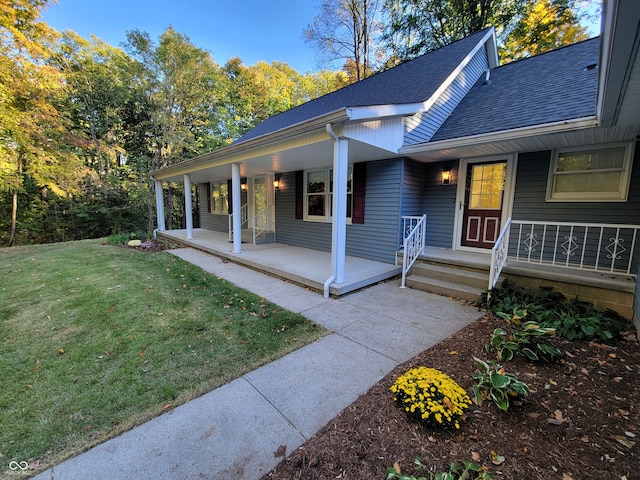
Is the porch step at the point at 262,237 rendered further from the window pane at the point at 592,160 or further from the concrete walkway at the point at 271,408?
the window pane at the point at 592,160

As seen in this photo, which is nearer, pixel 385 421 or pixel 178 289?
pixel 385 421

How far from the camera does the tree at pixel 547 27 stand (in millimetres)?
10750

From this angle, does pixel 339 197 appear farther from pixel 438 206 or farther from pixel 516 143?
pixel 516 143

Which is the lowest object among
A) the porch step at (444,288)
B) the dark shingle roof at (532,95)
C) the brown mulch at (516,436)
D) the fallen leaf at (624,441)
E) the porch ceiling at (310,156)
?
the brown mulch at (516,436)

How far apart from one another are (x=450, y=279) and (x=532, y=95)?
13.5ft

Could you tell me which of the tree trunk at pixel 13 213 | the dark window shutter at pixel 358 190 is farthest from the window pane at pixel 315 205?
the tree trunk at pixel 13 213

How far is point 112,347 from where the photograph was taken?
9.38 ft

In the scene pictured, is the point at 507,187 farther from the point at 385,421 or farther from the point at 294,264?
the point at 385,421

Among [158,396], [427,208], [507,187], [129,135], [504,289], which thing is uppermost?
[129,135]

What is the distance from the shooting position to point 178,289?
4.71 meters

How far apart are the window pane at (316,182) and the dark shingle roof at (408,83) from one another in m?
1.57

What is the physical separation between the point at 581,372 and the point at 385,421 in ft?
6.22

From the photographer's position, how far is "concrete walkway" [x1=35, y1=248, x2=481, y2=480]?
5.00 ft

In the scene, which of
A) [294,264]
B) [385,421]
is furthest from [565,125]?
[294,264]
